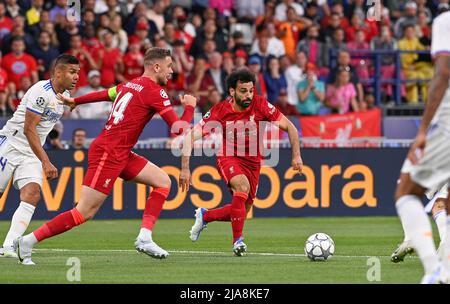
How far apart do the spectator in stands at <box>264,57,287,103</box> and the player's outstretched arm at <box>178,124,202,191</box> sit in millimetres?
10812

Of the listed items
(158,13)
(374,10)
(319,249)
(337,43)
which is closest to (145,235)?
(319,249)

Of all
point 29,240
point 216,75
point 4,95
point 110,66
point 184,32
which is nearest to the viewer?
point 29,240

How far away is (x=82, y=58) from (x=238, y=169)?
10286 mm

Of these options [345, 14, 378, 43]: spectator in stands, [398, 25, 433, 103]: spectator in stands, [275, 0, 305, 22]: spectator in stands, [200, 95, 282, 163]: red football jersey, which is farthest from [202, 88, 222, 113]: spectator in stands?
[200, 95, 282, 163]: red football jersey

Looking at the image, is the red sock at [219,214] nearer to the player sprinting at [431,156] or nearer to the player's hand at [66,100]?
the player's hand at [66,100]

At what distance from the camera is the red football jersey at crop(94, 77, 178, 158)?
41.3ft

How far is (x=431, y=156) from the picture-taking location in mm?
8656

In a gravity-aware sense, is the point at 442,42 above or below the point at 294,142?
above

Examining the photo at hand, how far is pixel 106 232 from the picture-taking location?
18.0 metres

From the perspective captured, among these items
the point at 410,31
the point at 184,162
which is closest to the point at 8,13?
the point at 410,31

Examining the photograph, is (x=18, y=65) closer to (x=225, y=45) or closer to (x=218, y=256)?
(x=225, y=45)

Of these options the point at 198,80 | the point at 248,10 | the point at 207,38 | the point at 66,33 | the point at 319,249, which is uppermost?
the point at 248,10
